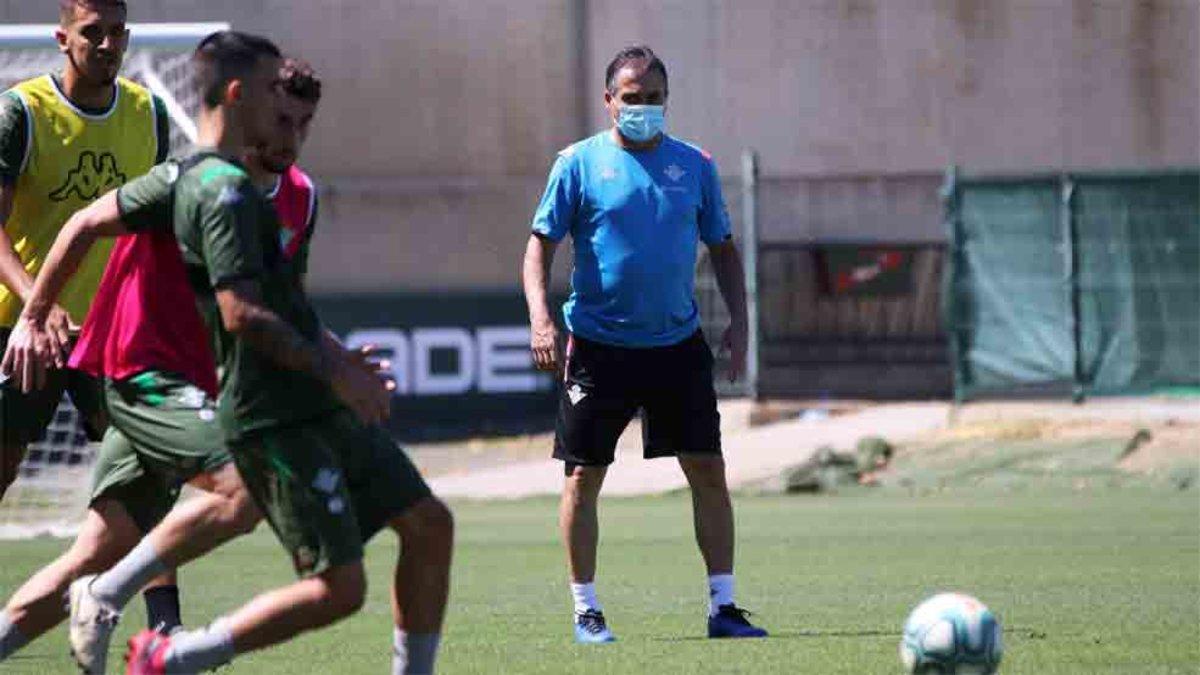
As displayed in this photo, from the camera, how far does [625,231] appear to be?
10.7 m

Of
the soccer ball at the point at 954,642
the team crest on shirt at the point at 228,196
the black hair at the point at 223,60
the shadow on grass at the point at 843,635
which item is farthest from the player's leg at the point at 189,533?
the shadow on grass at the point at 843,635

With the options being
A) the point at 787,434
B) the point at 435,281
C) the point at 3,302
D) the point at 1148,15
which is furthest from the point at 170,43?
the point at 1148,15

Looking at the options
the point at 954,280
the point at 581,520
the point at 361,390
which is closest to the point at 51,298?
the point at 361,390

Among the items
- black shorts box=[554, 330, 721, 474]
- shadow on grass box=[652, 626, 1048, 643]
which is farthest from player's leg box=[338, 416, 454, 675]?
black shorts box=[554, 330, 721, 474]

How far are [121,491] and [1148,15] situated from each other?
22.1 meters

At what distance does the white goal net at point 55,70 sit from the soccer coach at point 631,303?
14.3ft

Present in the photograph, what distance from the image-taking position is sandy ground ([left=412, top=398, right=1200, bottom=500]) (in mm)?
22109

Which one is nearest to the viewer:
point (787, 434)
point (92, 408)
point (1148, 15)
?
point (92, 408)

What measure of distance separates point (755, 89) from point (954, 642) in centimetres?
2122

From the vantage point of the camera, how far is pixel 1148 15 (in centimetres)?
2862

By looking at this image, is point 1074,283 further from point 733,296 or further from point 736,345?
point 736,345

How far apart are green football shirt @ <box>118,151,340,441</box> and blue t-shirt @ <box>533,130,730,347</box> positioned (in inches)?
146

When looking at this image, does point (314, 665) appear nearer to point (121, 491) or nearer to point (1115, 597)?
point (121, 491)

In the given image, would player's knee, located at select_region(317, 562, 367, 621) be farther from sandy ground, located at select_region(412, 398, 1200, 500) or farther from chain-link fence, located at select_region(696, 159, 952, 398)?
chain-link fence, located at select_region(696, 159, 952, 398)
